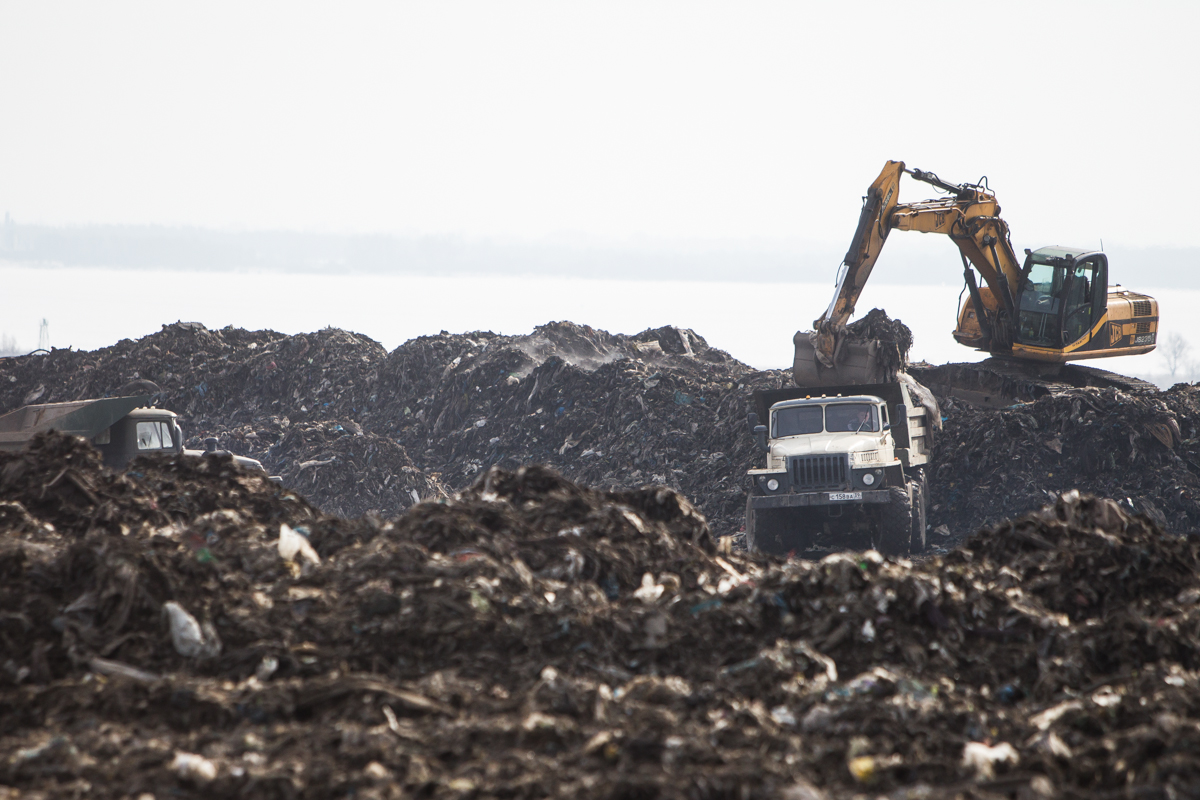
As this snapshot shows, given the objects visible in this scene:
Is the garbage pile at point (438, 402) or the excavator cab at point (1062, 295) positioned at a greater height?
the excavator cab at point (1062, 295)

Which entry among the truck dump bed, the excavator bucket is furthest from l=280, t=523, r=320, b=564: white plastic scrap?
the excavator bucket

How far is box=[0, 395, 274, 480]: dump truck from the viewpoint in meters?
13.7

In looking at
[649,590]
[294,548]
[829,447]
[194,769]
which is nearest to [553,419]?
[829,447]

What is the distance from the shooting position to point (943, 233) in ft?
61.8

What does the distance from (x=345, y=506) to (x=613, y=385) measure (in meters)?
6.81

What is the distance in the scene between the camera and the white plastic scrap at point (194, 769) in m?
5.12

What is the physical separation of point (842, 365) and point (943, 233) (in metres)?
3.94

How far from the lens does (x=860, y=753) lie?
5.36m

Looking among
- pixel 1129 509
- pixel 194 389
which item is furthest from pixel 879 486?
pixel 194 389

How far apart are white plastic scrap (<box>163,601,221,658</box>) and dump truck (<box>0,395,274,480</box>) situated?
6917mm

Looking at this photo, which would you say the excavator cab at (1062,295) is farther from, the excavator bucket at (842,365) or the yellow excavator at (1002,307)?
the excavator bucket at (842,365)

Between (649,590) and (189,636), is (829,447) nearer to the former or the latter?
(649,590)

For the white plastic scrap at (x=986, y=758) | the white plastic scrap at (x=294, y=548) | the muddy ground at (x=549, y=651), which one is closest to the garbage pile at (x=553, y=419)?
the muddy ground at (x=549, y=651)

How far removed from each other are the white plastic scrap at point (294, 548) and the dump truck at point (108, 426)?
18.8 ft
